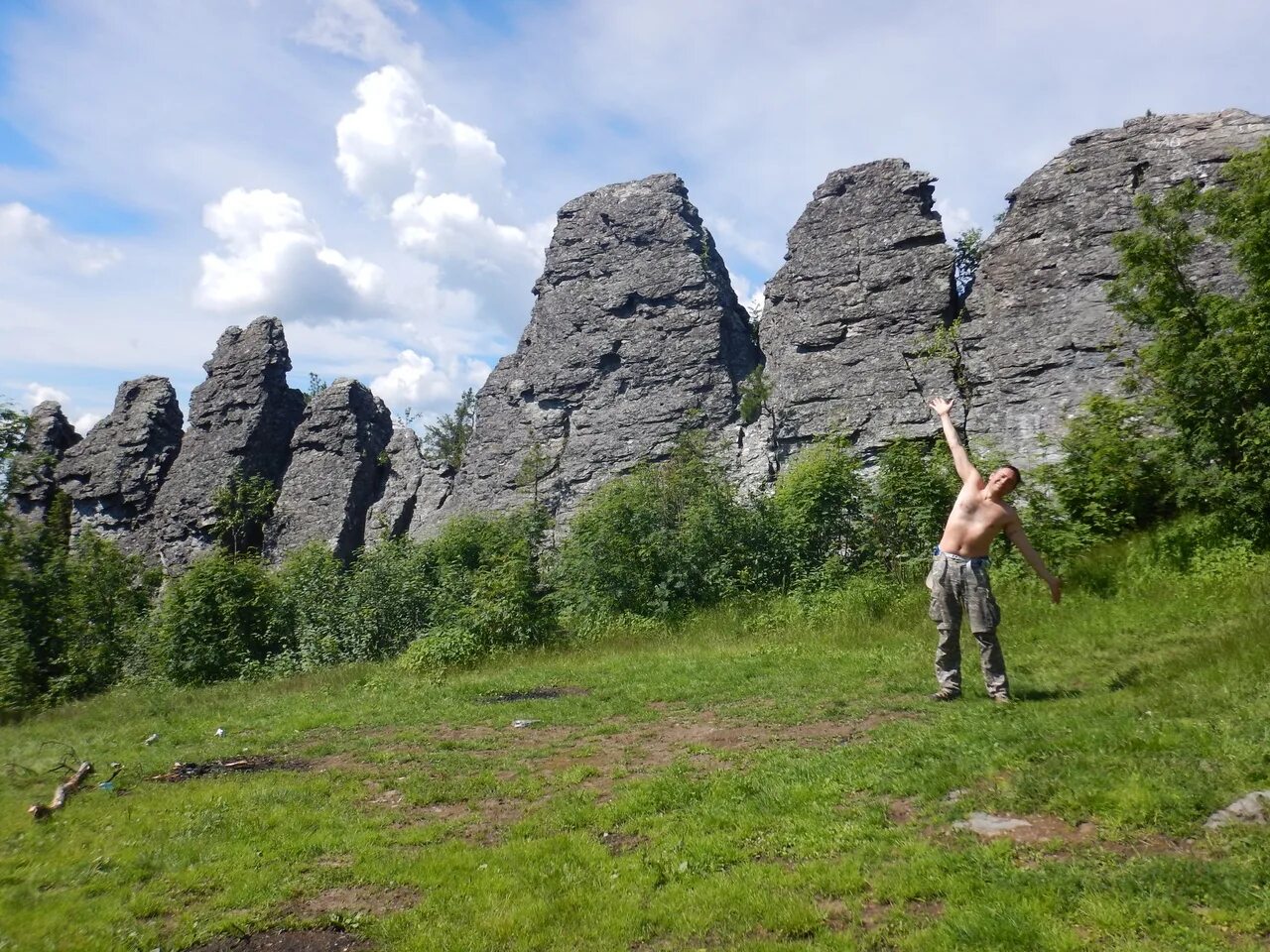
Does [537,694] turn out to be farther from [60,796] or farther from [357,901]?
[357,901]

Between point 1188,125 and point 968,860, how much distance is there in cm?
2337

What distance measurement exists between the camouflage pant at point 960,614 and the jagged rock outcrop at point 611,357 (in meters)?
22.4

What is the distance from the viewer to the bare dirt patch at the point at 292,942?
4961mm

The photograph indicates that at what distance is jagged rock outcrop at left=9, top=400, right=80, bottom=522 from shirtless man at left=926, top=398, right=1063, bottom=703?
1679 inches

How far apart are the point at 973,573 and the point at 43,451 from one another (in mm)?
44977

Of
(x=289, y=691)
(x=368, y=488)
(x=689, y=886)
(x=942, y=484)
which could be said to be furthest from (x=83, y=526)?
(x=689, y=886)

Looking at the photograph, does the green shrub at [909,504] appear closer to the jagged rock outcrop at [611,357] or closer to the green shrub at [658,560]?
the green shrub at [658,560]

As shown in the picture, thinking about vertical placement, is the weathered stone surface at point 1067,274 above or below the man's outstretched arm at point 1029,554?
above

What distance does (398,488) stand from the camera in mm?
38750

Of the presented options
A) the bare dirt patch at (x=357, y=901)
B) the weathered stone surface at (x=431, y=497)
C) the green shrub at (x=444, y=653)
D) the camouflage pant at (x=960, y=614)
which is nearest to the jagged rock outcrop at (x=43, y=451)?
the weathered stone surface at (x=431, y=497)

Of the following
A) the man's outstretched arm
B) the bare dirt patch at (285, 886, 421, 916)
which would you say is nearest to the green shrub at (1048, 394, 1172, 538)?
the man's outstretched arm

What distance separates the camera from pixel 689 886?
5141 millimetres

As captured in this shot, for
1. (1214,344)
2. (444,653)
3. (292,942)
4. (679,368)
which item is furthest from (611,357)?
(292,942)

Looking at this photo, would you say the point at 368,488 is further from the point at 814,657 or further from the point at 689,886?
the point at 689,886
